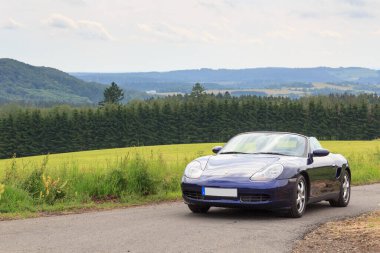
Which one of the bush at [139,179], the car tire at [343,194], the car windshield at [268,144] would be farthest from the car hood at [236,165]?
the bush at [139,179]

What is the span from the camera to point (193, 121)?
131 meters

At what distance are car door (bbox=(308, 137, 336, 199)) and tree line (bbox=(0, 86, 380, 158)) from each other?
106465 mm

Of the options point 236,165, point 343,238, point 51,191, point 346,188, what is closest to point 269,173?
point 236,165

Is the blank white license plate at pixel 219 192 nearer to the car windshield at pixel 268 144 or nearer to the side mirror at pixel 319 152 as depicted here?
the car windshield at pixel 268 144

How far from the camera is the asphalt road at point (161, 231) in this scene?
7.61m

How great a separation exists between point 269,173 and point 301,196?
92 cm

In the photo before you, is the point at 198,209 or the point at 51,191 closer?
the point at 198,209

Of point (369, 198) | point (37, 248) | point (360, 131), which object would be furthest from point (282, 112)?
point (37, 248)

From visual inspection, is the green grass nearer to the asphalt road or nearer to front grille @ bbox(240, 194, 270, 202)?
the asphalt road

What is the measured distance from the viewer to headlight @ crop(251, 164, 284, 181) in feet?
33.1

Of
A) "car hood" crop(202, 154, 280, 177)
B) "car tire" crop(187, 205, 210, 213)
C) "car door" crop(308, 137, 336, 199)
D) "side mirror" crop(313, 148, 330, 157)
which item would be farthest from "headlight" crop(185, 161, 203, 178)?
"side mirror" crop(313, 148, 330, 157)

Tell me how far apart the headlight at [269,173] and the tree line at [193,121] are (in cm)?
10791

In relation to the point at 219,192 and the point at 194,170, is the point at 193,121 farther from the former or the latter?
the point at 219,192

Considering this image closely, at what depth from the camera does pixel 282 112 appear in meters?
132
